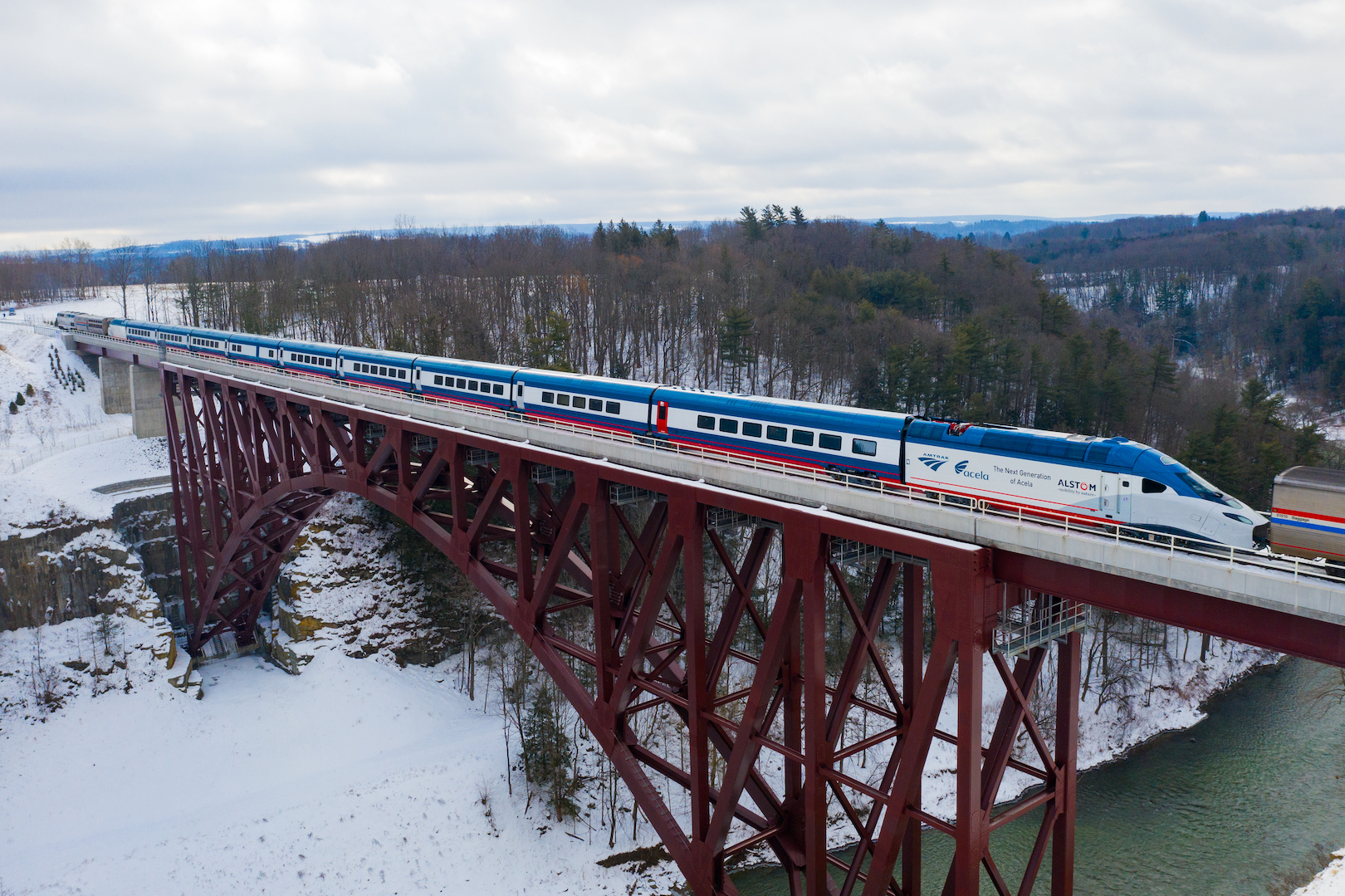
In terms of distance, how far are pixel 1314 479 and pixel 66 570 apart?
165ft

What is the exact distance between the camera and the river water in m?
30.2

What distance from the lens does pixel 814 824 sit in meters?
14.2

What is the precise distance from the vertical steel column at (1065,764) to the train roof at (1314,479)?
12.8 ft

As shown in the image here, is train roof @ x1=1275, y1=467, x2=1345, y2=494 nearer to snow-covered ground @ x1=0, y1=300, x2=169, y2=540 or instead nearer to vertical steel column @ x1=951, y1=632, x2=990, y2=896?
vertical steel column @ x1=951, y1=632, x2=990, y2=896

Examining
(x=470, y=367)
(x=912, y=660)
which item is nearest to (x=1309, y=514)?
(x=912, y=660)

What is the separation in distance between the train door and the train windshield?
95cm

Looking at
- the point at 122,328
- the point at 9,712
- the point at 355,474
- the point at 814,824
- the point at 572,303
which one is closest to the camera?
the point at 814,824

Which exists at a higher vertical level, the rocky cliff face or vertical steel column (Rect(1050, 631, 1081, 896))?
vertical steel column (Rect(1050, 631, 1081, 896))

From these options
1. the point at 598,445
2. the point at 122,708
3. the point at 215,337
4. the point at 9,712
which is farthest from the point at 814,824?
the point at 215,337

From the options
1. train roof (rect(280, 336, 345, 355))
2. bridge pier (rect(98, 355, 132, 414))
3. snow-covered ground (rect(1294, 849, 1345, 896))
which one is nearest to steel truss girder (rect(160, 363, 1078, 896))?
train roof (rect(280, 336, 345, 355))

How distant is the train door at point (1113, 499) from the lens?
15312mm

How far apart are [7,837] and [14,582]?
15.1m

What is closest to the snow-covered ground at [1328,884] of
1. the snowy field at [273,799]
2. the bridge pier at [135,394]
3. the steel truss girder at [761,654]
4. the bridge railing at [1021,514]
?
the steel truss girder at [761,654]

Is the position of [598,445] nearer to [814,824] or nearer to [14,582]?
[814,824]
